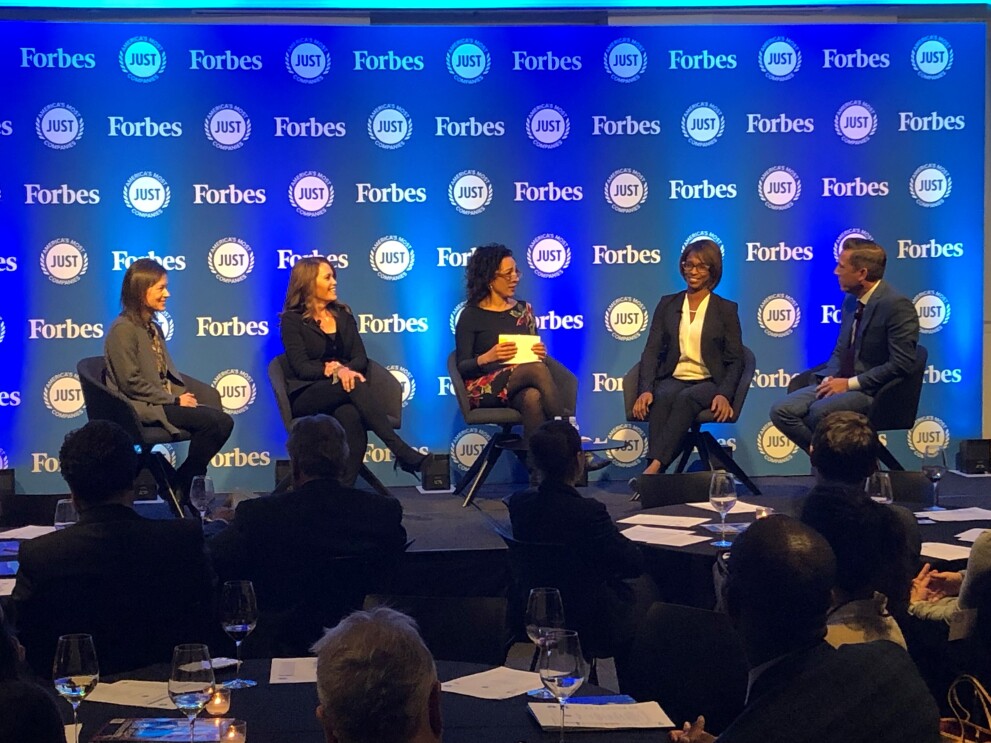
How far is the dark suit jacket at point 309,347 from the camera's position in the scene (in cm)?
680

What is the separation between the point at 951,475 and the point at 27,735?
6876 mm

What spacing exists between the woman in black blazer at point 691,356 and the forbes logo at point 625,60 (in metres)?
1.31

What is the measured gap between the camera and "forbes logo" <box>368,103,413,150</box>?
7.55 meters

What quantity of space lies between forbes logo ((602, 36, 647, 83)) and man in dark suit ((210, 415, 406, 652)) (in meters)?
4.62

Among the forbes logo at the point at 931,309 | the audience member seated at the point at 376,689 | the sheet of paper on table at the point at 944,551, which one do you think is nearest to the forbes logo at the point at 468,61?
the forbes logo at the point at 931,309

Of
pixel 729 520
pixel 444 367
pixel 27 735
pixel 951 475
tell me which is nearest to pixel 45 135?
pixel 444 367

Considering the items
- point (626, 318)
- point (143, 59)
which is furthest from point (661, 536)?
point (143, 59)

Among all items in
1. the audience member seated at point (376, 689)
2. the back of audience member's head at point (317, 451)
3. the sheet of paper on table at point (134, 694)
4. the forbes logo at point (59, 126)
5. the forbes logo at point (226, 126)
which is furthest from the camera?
the forbes logo at point (226, 126)

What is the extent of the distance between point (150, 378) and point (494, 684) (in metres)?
4.59

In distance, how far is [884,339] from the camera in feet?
22.3

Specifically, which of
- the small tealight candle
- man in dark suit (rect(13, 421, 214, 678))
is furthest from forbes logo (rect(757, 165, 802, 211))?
the small tealight candle

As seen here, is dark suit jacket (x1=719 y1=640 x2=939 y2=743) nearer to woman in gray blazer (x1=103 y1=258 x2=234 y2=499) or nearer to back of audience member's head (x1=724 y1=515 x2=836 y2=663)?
back of audience member's head (x1=724 y1=515 x2=836 y2=663)

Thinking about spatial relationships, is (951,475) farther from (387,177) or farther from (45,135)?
(45,135)

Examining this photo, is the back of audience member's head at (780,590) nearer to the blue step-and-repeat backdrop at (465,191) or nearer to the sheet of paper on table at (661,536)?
the sheet of paper on table at (661,536)
